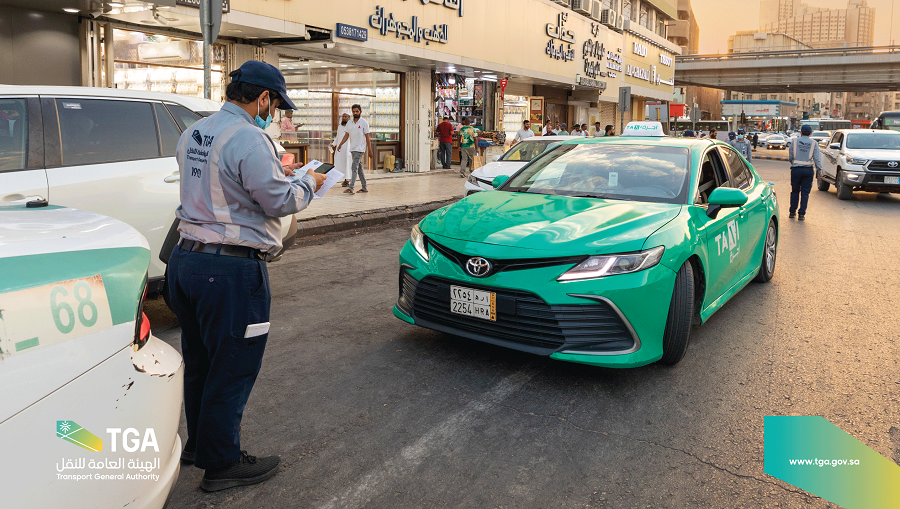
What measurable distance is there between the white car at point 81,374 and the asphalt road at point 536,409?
3.10 feet

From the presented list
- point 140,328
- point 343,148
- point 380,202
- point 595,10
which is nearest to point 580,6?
point 595,10

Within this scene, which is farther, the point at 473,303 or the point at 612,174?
the point at 612,174

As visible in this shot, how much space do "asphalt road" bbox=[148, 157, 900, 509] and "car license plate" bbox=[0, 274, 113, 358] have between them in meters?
1.30

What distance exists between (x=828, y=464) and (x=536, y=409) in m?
1.43

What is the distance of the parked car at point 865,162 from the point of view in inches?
615

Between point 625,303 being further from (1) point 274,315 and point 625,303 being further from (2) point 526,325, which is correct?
(1) point 274,315

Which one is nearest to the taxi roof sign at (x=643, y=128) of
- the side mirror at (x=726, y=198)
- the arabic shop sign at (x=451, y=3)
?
the side mirror at (x=726, y=198)

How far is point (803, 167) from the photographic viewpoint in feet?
41.4

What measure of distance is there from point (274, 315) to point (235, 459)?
109 inches

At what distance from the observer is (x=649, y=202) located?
4.92m

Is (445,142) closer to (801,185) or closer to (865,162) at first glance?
(801,185)

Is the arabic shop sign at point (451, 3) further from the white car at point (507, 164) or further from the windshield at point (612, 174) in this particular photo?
the windshield at point (612, 174)

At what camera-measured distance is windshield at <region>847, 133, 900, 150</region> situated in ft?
54.5

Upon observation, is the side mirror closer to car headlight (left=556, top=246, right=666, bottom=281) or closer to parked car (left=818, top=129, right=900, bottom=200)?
car headlight (left=556, top=246, right=666, bottom=281)
